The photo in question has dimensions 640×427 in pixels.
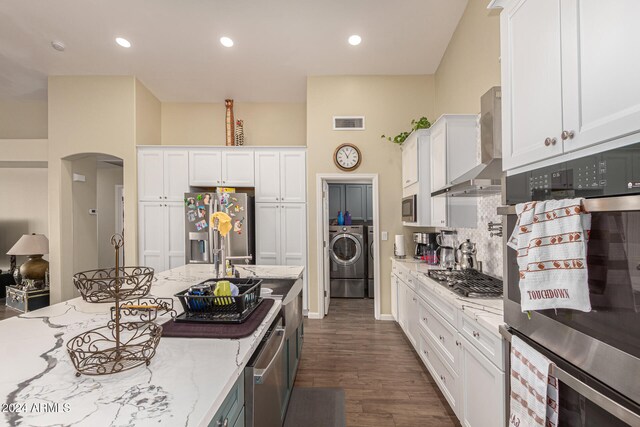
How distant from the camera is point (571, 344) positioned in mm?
Answer: 908

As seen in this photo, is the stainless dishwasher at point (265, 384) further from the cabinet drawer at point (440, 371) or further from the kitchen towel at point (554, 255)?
the cabinet drawer at point (440, 371)

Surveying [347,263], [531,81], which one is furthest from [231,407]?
[347,263]

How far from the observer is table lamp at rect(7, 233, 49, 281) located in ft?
14.3

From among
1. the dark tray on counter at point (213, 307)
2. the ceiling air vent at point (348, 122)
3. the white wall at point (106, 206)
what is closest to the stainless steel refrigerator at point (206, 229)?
the ceiling air vent at point (348, 122)

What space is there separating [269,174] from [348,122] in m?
1.36

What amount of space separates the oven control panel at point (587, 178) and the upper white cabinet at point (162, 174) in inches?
168

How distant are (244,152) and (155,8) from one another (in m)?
1.88

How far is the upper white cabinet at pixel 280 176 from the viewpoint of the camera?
430 centimetres

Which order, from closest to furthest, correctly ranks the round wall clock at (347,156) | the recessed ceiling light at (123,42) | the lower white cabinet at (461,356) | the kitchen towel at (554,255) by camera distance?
the kitchen towel at (554,255) → the lower white cabinet at (461,356) → the recessed ceiling light at (123,42) → the round wall clock at (347,156)

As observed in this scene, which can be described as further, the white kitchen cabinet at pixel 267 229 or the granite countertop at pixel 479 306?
the white kitchen cabinet at pixel 267 229

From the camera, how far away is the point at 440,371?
7.29 ft

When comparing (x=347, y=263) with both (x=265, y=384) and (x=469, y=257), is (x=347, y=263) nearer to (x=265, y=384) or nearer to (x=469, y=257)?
(x=469, y=257)

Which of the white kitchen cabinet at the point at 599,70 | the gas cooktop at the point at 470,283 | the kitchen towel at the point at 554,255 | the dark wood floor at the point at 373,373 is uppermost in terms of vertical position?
the white kitchen cabinet at the point at 599,70

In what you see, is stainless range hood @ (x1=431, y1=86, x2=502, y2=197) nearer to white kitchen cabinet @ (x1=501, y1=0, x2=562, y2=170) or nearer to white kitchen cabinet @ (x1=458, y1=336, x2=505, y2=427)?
white kitchen cabinet @ (x1=501, y1=0, x2=562, y2=170)
